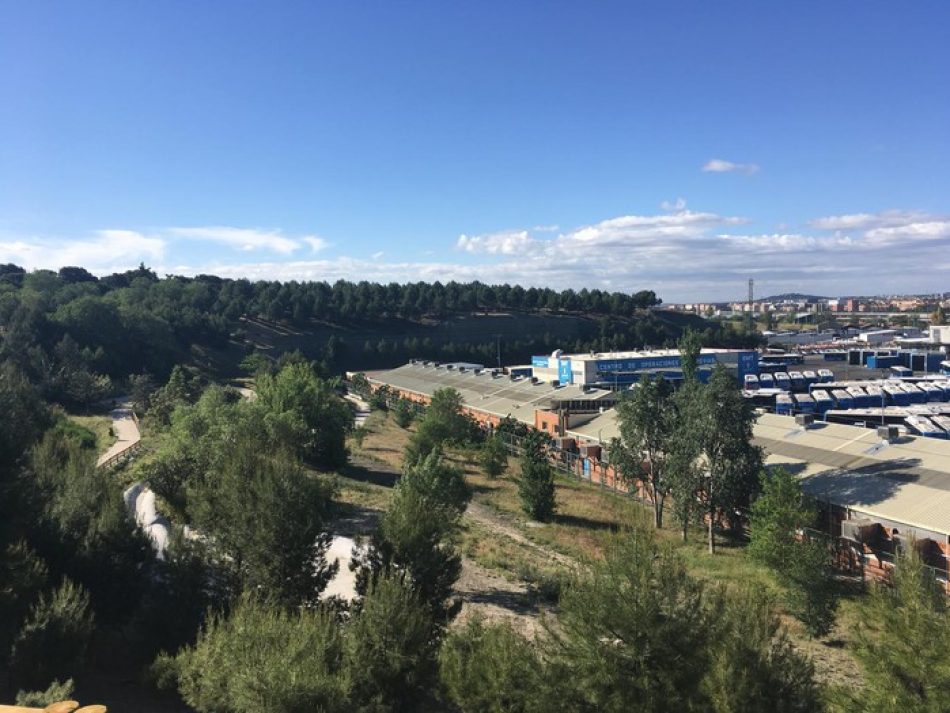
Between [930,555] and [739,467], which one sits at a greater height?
[739,467]

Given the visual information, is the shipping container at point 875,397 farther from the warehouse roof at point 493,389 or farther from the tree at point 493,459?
the tree at point 493,459

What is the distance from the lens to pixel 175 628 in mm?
12125

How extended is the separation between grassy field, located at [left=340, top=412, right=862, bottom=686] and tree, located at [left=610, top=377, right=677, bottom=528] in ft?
4.99

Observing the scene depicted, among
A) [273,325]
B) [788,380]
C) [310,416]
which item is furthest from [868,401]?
[273,325]

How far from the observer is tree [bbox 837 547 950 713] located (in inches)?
291

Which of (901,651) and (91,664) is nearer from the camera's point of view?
(901,651)

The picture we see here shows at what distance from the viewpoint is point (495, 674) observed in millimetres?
9078

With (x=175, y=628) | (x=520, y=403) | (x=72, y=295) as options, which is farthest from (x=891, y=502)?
(x=72, y=295)

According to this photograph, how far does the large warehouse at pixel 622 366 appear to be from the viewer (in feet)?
204

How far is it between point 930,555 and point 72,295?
9358 cm

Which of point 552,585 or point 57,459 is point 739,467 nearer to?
point 552,585

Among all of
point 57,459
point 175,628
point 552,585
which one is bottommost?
point 552,585

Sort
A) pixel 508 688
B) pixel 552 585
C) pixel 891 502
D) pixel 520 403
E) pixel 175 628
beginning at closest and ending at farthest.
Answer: pixel 508 688 < pixel 175 628 < pixel 552 585 < pixel 891 502 < pixel 520 403

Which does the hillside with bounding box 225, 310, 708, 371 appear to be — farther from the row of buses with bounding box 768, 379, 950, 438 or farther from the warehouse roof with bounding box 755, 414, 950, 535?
the warehouse roof with bounding box 755, 414, 950, 535
